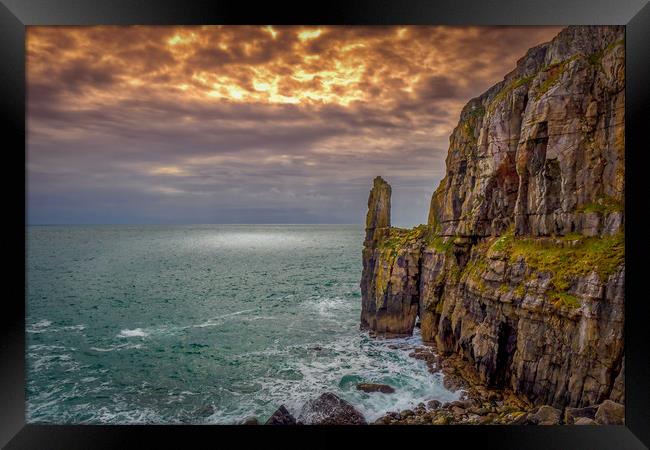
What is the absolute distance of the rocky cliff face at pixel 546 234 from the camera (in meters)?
8.30

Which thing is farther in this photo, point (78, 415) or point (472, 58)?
point (78, 415)

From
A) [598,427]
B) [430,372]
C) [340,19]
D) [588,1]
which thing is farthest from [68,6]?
[430,372]

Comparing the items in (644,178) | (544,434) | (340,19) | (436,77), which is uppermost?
(436,77)

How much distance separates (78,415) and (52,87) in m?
13.8

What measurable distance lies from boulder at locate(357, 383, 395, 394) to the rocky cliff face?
3727 mm

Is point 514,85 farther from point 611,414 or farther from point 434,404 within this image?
point 434,404

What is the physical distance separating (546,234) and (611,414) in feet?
18.8

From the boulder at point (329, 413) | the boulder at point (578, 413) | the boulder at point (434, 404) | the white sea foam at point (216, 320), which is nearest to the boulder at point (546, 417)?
the boulder at point (578, 413)

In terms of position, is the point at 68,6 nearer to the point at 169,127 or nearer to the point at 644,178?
the point at 644,178

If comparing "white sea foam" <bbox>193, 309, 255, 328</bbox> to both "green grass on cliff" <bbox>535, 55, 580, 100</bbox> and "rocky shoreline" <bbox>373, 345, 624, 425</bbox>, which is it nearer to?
"rocky shoreline" <bbox>373, 345, 624, 425</bbox>

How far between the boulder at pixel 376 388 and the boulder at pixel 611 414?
7201 mm

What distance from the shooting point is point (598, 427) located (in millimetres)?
5406

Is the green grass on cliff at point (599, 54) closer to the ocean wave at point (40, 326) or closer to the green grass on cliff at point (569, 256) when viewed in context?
the green grass on cliff at point (569, 256)

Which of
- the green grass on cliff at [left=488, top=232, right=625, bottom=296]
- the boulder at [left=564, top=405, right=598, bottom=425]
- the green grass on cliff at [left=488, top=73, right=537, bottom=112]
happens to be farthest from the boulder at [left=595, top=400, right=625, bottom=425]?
the green grass on cliff at [left=488, top=73, right=537, bottom=112]
